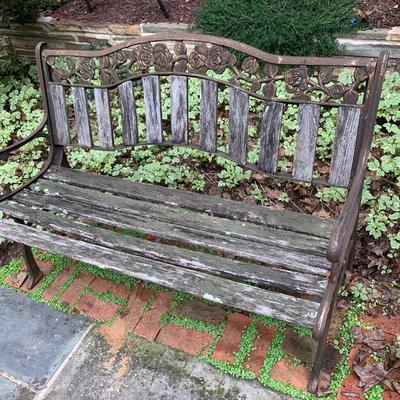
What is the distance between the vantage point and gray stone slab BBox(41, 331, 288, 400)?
79.7 inches

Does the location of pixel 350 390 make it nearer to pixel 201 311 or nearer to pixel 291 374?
pixel 291 374

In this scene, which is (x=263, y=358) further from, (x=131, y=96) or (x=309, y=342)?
(x=131, y=96)

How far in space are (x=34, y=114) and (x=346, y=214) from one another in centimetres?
301

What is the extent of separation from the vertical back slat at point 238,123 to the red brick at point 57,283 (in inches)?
47.1

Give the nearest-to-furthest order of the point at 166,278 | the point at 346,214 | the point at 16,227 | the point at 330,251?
1. the point at 330,251
2. the point at 346,214
3. the point at 166,278
4. the point at 16,227

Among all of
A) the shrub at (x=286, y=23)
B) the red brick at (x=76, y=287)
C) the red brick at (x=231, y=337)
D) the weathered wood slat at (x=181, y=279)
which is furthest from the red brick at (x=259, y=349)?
the shrub at (x=286, y=23)

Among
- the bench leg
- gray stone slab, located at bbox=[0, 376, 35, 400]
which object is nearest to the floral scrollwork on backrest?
the bench leg

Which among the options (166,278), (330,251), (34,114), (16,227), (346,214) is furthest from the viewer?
(34,114)

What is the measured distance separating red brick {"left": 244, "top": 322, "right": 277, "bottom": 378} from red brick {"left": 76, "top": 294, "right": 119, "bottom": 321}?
0.76m

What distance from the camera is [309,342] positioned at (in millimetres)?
2184

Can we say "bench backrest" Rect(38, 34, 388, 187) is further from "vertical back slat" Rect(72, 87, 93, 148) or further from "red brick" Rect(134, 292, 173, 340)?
"red brick" Rect(134, 292, 173, 340)

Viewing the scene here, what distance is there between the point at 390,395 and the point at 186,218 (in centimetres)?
118

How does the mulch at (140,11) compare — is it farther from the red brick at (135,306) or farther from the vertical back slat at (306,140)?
the red brick at (135,306)

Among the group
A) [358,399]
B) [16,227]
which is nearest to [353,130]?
[358,399]
